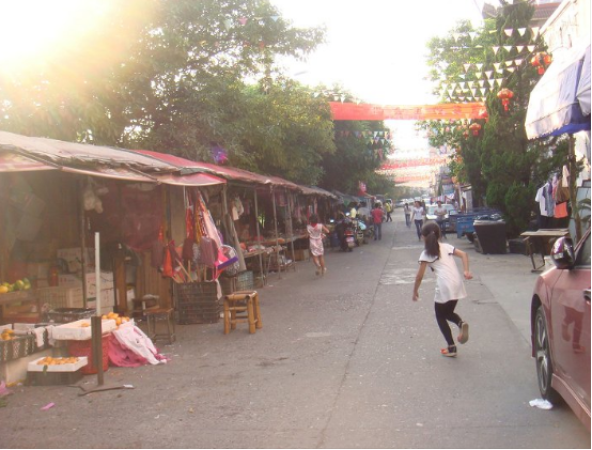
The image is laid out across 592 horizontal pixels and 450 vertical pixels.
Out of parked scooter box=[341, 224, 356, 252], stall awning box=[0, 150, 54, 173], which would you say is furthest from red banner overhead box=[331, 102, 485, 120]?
stall awning box=[0, 150, 54, 173]

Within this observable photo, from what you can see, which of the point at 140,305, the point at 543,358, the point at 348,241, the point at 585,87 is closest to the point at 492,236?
the point at 348,241

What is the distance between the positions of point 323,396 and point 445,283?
85.9 inches

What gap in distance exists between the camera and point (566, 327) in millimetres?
4223

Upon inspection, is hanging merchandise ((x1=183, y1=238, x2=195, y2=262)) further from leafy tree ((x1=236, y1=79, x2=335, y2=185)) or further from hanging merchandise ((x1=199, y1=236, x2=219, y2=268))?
leafy tree ((x1=236, y1=79, x2=335, y2=185))

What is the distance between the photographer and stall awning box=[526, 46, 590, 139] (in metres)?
5.20

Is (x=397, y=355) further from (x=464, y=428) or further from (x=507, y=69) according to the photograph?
(x=507, y=69)

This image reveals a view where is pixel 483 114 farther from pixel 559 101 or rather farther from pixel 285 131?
pixel 559 101

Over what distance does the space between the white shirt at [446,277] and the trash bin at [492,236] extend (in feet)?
40.1

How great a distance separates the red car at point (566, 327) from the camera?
3.86m

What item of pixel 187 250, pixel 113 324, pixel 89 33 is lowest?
pixel 113 324

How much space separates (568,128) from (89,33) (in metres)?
9.35

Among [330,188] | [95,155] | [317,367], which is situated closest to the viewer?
[317,367]

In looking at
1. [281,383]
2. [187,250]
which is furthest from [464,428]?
[187,250]

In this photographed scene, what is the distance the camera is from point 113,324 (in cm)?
739
